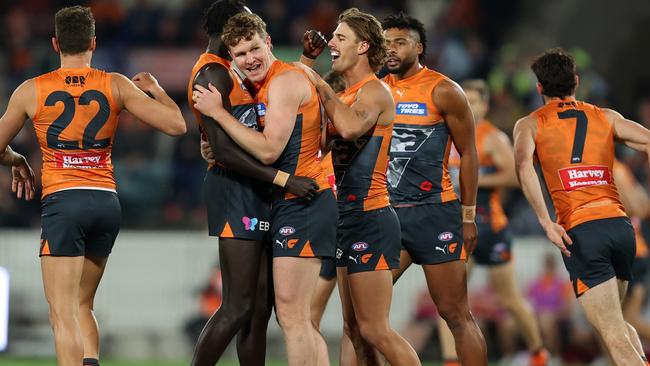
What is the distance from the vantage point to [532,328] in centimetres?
1131

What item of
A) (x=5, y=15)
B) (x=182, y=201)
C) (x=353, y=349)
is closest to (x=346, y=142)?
(x=353, y=349)

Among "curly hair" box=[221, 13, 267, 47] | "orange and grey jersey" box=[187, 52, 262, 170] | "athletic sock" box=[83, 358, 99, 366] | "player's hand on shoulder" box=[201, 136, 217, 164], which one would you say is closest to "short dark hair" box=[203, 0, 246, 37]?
"orange and grey jersey" box=[187, 52, 262, 170]

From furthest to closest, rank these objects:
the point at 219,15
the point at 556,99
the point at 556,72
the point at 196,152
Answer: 1. the point at 196,152
2. the point at 556,99
3. the point at 556,72
4. the point at 219,15

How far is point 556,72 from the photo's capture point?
28.3 feet

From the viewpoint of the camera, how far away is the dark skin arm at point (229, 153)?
734 cm

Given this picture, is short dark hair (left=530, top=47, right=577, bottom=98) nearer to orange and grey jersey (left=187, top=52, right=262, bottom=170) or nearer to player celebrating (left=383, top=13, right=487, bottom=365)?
player celebrating (left=383, top=13, right=487, bottom=365)

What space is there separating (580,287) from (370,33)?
242cm

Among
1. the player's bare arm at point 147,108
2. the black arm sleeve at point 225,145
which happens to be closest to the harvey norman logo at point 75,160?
the player's bare arm at point 147,108

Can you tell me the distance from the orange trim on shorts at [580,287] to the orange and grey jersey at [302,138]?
7.04ft

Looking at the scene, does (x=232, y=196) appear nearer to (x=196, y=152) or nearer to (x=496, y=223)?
(x=496, y=223)

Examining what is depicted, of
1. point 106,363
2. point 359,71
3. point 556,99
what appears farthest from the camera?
point 106,363

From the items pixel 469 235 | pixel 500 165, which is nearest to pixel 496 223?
pixel 500 165

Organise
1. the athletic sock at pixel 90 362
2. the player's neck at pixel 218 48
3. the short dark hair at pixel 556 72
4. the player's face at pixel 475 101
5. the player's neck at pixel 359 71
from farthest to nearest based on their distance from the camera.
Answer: the player's face at pixel 475 101
the short dark hair at pixel 556 72
the athletic sock at pixel 90 362
the player's neck at pixel 359 71
the player's neck at pixel 218 48

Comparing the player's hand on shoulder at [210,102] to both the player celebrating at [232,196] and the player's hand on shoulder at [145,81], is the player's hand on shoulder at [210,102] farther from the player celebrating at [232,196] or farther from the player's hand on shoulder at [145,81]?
the player's hand on shoulder at [145,81]
